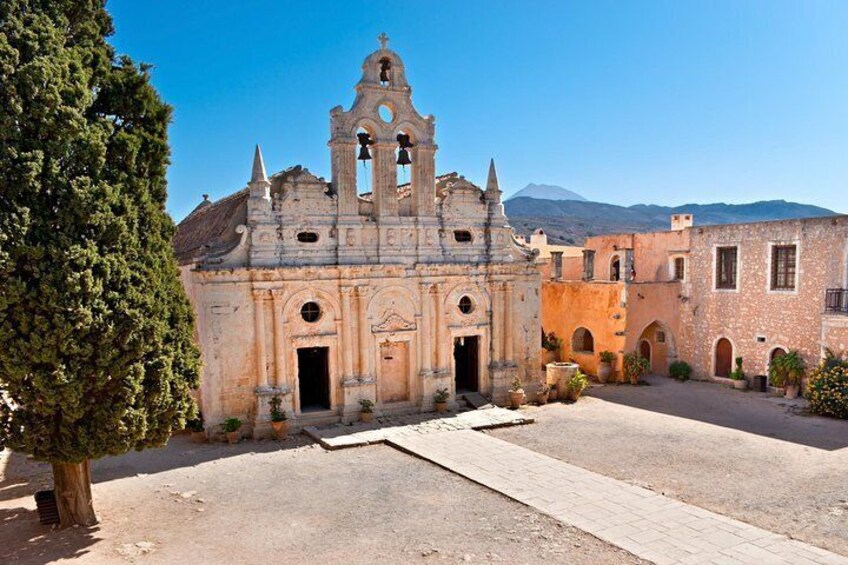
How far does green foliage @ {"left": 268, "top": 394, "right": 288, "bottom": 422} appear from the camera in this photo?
58.7 ft

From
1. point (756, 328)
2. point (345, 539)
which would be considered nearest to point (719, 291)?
point (756, 328)

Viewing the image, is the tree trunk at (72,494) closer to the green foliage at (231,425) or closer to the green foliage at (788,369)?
the green foliage at (231,425)

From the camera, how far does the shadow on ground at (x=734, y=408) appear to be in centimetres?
1773

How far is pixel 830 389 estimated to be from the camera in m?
19.5

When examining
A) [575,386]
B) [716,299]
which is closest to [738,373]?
[716,299]

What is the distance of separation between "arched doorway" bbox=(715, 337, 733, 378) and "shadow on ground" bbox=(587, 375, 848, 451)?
831mm

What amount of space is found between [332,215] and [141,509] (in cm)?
998

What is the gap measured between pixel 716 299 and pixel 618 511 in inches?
659

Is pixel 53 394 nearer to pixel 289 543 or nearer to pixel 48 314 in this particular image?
pixel 48 314

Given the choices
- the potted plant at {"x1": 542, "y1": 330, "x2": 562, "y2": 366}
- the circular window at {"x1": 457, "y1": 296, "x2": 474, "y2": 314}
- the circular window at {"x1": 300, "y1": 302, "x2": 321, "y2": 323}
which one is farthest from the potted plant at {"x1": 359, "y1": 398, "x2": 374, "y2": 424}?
the potted plant at {"x1": 542, "y1": 330, "x2": 562, "y2": 366}

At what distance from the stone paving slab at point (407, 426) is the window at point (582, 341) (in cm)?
926

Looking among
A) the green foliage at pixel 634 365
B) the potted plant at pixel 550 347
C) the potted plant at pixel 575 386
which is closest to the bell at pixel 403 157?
the potted plant at pixel 575 386

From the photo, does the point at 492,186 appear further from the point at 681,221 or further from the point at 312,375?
the point at 681,221

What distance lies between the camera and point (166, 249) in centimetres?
1244
